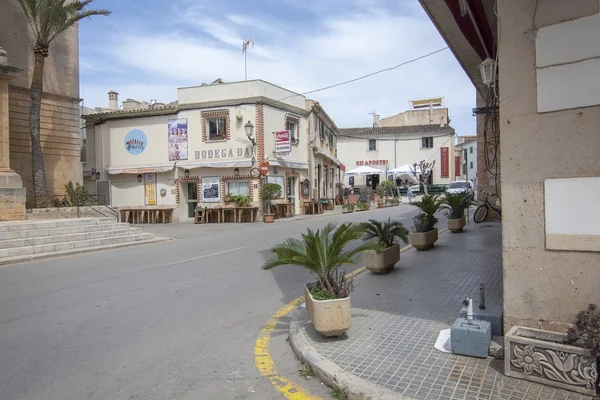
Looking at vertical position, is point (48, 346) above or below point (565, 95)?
below

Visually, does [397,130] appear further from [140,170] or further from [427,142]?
[140,170]

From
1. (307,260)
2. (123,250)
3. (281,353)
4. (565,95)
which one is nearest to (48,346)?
(281,353)

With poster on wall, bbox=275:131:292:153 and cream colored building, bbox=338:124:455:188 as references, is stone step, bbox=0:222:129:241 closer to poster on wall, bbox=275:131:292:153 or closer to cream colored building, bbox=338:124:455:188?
poster on wall, bbox=275:131:292:153

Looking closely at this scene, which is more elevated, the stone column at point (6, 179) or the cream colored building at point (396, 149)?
the cream colored building at point (396, 149)

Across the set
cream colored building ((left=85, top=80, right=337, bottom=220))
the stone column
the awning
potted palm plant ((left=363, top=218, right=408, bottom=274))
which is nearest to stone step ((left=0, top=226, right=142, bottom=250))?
the stone column

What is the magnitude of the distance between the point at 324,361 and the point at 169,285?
471cm

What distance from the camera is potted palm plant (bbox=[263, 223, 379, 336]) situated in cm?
457

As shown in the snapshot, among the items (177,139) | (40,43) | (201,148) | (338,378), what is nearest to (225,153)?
(201,148)

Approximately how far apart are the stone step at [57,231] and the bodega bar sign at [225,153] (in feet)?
29.3

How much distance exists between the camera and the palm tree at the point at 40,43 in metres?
17.9

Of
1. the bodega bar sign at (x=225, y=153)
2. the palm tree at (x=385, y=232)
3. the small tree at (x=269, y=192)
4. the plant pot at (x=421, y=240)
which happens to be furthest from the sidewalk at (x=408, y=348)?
the bodega bar sign at (x=225, y=153)

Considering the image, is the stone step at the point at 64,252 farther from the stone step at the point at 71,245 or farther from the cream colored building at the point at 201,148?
the cream colored building at the point at 201,148

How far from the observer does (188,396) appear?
144 inches

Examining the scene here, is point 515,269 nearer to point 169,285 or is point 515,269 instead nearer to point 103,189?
point 169,285
